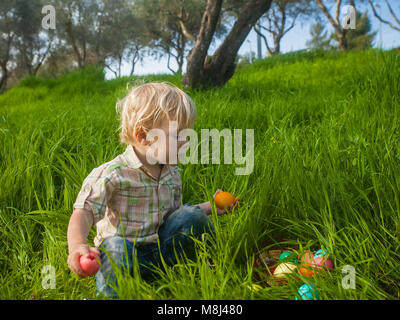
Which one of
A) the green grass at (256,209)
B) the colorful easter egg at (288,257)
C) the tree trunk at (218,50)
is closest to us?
the green grass at (256,209)

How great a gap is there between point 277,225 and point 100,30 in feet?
66.1

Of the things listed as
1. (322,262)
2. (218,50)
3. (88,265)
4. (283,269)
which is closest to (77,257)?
(88,265)

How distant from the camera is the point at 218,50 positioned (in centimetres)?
448

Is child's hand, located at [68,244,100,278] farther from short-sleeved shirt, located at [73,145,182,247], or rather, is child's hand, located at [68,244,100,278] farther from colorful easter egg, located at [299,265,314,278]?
colorful easter egg, located at [299,265,314,278]

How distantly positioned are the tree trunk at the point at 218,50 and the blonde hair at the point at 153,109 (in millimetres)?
2943

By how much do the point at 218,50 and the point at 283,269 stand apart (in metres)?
3.65

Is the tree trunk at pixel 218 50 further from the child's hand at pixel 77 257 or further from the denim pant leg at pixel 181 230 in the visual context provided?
the child's hand at pixel 77 257

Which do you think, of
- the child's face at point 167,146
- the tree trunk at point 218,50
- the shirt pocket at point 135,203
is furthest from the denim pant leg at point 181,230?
the tree trunk at point 218,50

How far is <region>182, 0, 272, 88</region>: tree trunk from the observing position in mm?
4379

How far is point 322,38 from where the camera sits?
36.0 m

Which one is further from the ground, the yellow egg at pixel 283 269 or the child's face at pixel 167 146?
the child's face at pixel 167 146

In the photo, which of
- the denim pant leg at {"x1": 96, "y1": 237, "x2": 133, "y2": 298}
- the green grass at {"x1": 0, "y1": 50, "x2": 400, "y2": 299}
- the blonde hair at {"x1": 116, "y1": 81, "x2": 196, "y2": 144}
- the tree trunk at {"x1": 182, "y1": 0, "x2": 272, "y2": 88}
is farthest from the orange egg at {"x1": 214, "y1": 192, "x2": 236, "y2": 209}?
the tree trunk at {"x1": 182, "y1": 0, "x2": 272, "y2": 88}

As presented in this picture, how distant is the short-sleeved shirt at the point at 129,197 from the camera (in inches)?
54.6

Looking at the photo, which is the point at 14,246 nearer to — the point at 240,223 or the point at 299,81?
the point at 240,223
